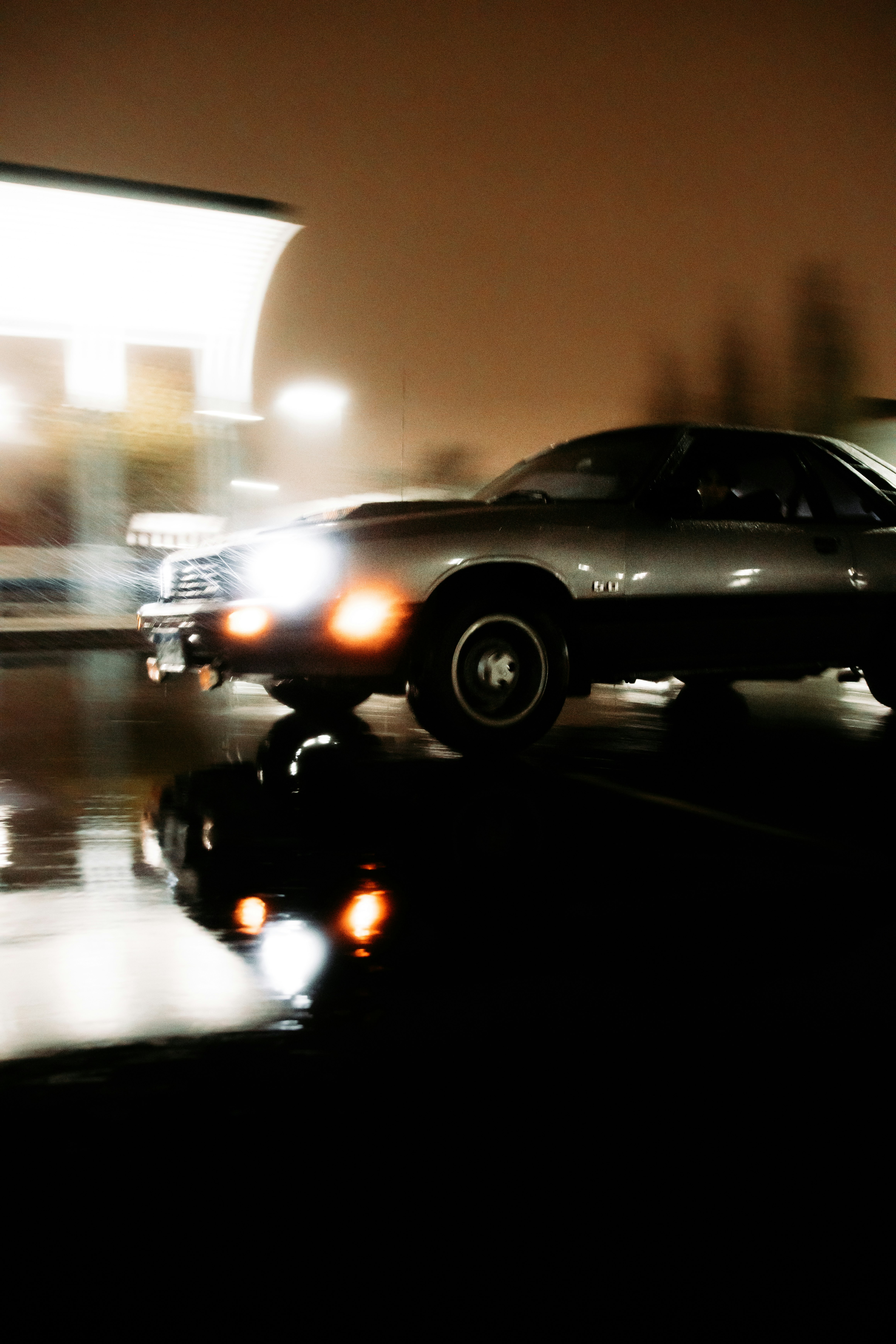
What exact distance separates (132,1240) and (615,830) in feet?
11.4

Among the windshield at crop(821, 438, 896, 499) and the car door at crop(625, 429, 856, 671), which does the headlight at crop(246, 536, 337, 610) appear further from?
the windshield at crop(821, 438, 896, 499)

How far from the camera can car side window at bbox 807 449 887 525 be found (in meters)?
7.86

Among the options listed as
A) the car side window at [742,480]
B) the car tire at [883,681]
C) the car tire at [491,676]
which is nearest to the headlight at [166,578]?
the car tire at [491,676]

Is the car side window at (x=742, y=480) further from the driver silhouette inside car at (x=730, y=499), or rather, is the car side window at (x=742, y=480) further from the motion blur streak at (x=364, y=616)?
the motion blur streak at (x=364, y=616)

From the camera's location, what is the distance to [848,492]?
7.90 m

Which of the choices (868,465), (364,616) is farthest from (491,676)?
(868,465)

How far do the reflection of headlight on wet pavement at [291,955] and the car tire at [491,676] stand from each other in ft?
9.34

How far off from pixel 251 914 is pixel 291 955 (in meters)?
0.43

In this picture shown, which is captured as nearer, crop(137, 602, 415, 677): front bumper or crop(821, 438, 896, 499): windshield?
crop(137, 602, 415, 677): front bumper

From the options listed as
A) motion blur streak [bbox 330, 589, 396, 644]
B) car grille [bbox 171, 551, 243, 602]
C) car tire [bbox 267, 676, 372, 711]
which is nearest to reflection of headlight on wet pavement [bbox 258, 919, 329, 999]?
motion blur streak [bbox 330, 589, 396, 644]

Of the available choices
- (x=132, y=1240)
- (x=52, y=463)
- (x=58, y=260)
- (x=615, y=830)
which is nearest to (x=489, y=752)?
(x=615, y=830)

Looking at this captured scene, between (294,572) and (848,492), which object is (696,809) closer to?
(294,572)

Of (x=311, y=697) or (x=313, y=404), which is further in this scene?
(x=313, y=404)

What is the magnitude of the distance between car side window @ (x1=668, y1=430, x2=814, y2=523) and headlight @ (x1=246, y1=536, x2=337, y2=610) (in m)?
1.86
